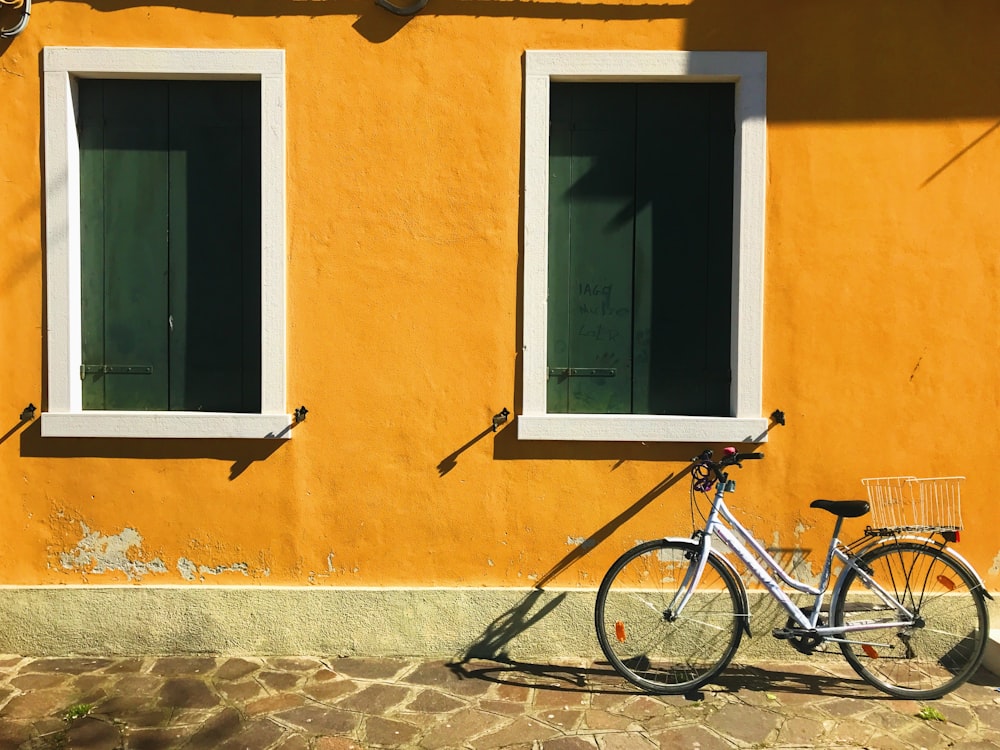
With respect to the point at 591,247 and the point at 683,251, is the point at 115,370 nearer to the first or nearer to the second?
the point at 591,247

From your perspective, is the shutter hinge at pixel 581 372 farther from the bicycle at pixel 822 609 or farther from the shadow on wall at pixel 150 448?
the shadow on wall at pixel 150 448

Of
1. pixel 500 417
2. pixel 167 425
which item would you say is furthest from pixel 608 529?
pixel 167 425

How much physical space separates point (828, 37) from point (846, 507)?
8.27 feet

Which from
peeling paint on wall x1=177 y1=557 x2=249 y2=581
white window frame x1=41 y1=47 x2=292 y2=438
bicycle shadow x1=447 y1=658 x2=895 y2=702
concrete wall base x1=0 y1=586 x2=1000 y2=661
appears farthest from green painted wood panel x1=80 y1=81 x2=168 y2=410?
bicycle shadow x1=447 y1=658 x2=895 y2=702

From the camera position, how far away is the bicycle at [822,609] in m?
4.30

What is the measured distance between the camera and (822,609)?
4.48 m

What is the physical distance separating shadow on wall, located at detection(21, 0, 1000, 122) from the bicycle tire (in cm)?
237

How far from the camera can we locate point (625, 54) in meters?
4.62

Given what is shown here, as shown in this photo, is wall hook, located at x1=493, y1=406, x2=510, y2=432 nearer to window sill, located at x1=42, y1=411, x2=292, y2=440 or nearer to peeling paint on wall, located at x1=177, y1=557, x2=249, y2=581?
window sill, located at x1=42, y1=411, x2=292, y2=440

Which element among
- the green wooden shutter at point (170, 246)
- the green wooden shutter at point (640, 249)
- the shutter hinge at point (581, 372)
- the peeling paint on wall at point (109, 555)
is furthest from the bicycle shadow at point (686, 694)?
the green wooden shutter at point (170, 246)

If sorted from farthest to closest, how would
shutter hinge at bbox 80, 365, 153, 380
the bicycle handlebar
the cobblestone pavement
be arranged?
shutter hinge at bbox 80, 365, 153, 380 < the bicycle handlebar < the cobblestone pavement

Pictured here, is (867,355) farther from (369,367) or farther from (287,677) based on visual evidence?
(287,677)

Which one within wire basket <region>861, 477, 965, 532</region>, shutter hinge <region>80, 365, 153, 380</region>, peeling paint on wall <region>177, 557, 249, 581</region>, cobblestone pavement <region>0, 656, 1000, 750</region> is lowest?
cobblestone pavement <region>0, 656, 1000, 750</region>

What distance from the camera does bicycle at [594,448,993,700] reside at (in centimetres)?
430
